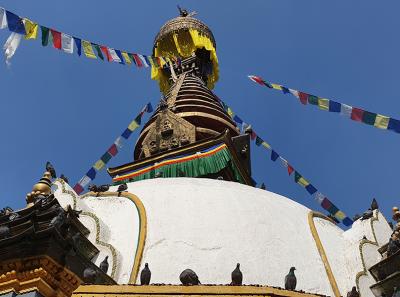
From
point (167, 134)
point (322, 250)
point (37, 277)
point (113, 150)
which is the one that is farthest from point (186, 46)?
point (37, 277)

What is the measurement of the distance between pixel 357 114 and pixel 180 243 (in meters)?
5.19

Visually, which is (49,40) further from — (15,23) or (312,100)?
(312,100)

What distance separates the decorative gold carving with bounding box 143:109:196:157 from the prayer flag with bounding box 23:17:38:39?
4238mm

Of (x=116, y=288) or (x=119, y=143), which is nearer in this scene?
(x=116, y=288)

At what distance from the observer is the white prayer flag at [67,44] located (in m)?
12.0

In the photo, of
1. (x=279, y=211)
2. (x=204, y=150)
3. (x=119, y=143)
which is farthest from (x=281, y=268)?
(x=119, y=143)

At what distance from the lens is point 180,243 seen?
819 centimetres

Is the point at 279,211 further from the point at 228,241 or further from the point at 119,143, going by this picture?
the point at 119,143

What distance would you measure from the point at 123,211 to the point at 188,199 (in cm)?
102

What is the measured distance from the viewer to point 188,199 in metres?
9.35

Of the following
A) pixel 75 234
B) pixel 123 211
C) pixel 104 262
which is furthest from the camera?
pixel 123 211

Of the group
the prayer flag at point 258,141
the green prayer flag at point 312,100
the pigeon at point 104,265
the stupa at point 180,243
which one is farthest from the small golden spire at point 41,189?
the prayer flag at point 258,141

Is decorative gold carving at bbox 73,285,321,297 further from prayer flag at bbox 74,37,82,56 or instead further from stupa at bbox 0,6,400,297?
prayer flag at bbox 74,37,82,56

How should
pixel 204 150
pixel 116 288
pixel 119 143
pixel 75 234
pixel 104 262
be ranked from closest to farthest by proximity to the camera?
pixel 116 288 < pixel 75 234 < pixel 104 262 < pixel 204 150 < pixel 119 143
